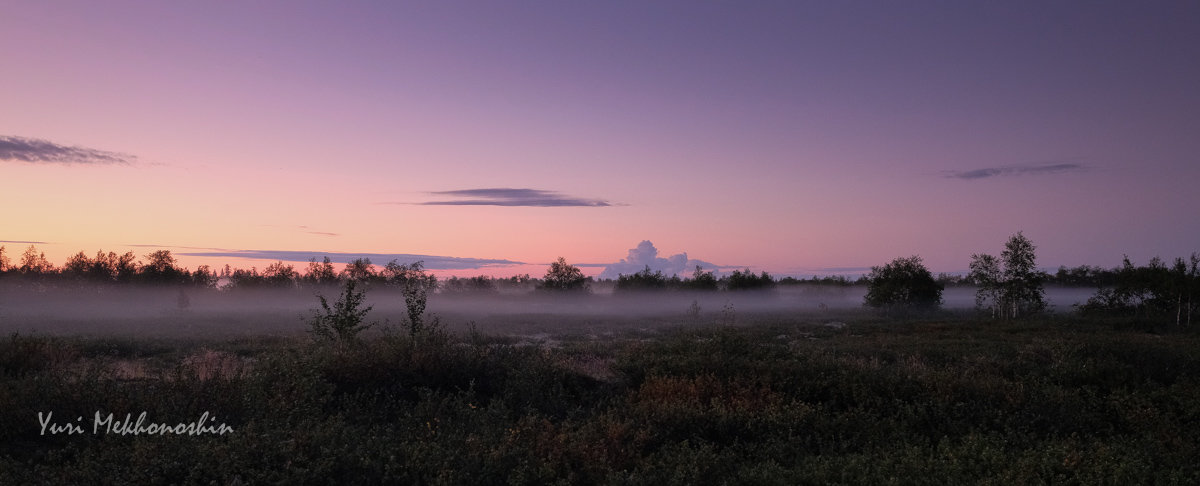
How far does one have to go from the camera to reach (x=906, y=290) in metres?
60.4

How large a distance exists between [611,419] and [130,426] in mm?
7175

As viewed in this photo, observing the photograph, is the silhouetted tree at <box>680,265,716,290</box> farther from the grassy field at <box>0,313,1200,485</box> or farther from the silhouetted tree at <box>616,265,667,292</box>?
the grassy field at <box>0,313,1200,485</box>

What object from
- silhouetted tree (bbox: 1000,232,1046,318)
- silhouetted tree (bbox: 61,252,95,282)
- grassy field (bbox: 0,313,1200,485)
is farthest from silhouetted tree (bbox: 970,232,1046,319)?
silhouetted tree (bbox: 61,252,95,282)

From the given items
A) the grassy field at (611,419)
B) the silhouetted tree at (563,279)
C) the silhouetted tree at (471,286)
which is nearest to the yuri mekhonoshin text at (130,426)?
the grassy field at (611,419)

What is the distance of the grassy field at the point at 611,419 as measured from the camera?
7.42m

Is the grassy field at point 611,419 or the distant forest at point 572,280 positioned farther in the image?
the distant forest at point 572,280

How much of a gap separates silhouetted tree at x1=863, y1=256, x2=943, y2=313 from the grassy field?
45.7 meters

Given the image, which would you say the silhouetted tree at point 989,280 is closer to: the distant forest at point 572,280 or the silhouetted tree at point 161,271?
the distant forest at point 572,280

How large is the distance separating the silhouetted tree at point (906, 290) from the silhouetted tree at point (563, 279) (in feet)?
155

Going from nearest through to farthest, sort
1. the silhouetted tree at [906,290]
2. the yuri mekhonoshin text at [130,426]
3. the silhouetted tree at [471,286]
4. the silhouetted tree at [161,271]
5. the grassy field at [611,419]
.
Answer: the grassy field at [611,419]
the yuri mekhonoshin text at [130,426]
the silhouetted tree at [906,290]
the silhouetted tree at [161,271]
the silhouetted tree at [471,286]

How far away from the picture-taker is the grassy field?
24.3 ft

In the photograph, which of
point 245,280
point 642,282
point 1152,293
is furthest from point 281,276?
point 1152,293

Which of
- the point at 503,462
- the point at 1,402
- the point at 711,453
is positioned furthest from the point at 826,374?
the point at 1,402

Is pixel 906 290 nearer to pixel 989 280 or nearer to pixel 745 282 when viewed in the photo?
pixel 989 280
